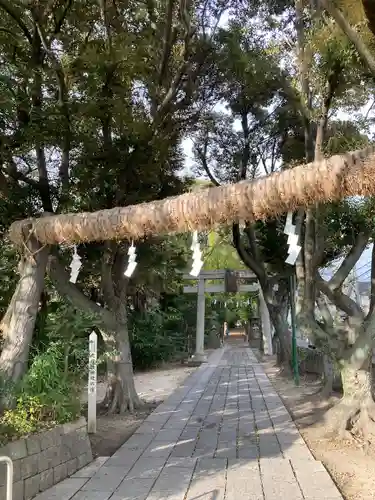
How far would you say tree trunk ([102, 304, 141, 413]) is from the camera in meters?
8.80

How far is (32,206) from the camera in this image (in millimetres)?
7891

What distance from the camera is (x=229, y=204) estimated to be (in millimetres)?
3967

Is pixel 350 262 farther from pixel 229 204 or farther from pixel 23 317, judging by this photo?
pixel 23 317

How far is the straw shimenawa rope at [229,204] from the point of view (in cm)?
338

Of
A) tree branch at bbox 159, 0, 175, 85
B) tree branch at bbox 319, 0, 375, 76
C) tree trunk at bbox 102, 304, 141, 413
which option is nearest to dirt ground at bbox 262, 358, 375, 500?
tree trunk at bbox 102, 304, 141, 413

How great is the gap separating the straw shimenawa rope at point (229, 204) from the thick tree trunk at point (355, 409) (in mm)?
3992

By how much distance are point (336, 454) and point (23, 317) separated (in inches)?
156

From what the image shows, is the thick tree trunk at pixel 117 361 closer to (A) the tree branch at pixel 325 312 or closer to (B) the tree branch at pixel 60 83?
(B) the tree branch at pixel 60 83

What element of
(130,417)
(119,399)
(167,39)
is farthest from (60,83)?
(130,417)

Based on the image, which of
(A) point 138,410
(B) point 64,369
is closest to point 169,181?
(A) point 138,410

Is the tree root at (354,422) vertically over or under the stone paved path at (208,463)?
over

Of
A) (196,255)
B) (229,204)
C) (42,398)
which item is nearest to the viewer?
(229,204)

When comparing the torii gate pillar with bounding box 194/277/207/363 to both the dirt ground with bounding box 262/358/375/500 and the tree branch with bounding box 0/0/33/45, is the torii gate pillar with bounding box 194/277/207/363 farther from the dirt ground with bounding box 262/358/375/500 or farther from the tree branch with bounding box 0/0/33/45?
the tree branch with bounding box 0/0/33/45

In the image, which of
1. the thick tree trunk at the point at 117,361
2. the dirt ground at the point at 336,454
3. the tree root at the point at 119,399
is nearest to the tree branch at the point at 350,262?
the dirt ground at the point at 336,454
